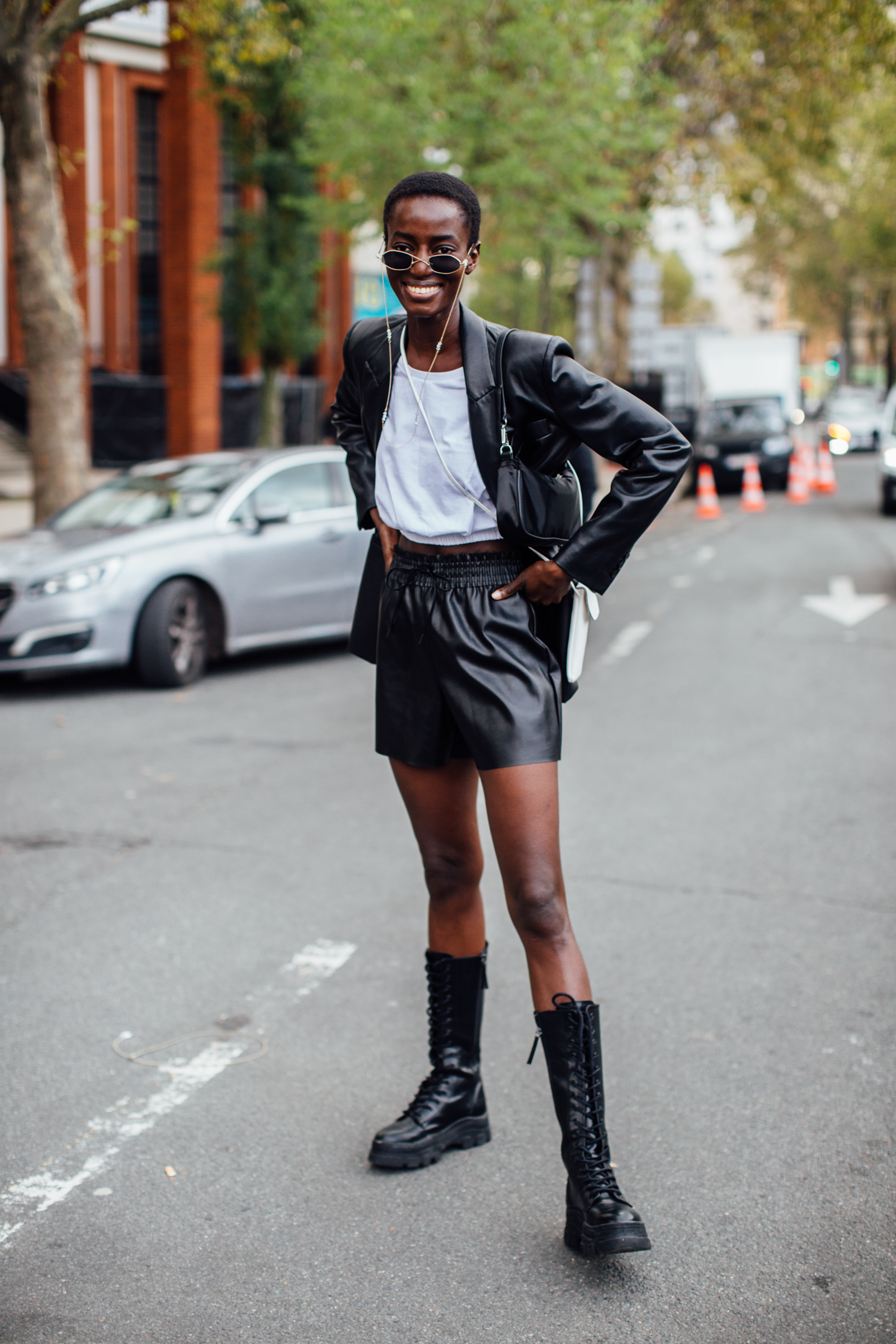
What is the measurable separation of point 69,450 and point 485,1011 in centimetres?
989

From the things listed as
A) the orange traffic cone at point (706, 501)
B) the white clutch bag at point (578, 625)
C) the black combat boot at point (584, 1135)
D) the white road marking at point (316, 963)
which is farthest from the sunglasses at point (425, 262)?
the orange traffic cone at point (706, 501)

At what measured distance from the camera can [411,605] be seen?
2896 mm

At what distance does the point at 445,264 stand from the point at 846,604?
1032cm

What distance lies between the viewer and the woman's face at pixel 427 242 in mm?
2713

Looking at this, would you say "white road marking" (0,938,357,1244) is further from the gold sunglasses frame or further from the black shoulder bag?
the gold sunglasses frame

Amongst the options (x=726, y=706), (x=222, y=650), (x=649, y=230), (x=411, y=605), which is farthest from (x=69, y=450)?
(x=649, y=230)

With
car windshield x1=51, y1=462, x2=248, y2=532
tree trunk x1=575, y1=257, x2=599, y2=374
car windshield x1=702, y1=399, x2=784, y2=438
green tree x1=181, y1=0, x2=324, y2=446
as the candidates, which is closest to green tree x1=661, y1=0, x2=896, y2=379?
tree trunk x1=575, y1=257, x2=599, y2=374

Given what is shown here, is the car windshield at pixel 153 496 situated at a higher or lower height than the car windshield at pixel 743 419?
lower

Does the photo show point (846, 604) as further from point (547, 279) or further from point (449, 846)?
point (547, 279)

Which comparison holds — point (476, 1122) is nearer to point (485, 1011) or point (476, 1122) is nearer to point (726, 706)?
point (485, 1011)

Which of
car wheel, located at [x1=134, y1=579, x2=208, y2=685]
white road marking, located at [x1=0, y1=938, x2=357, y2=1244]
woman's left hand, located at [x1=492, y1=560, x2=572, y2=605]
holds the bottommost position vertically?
white road marking, located at [x1=0, y1=938, x2=357, y2=1244]

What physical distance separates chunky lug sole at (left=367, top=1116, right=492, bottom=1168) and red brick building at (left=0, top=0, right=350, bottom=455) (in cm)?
1947

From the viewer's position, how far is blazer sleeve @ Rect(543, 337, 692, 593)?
2709 millimetres

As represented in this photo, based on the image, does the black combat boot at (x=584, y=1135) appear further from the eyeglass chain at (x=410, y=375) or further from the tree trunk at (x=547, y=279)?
the tree trunk at (x=547, y=279)
